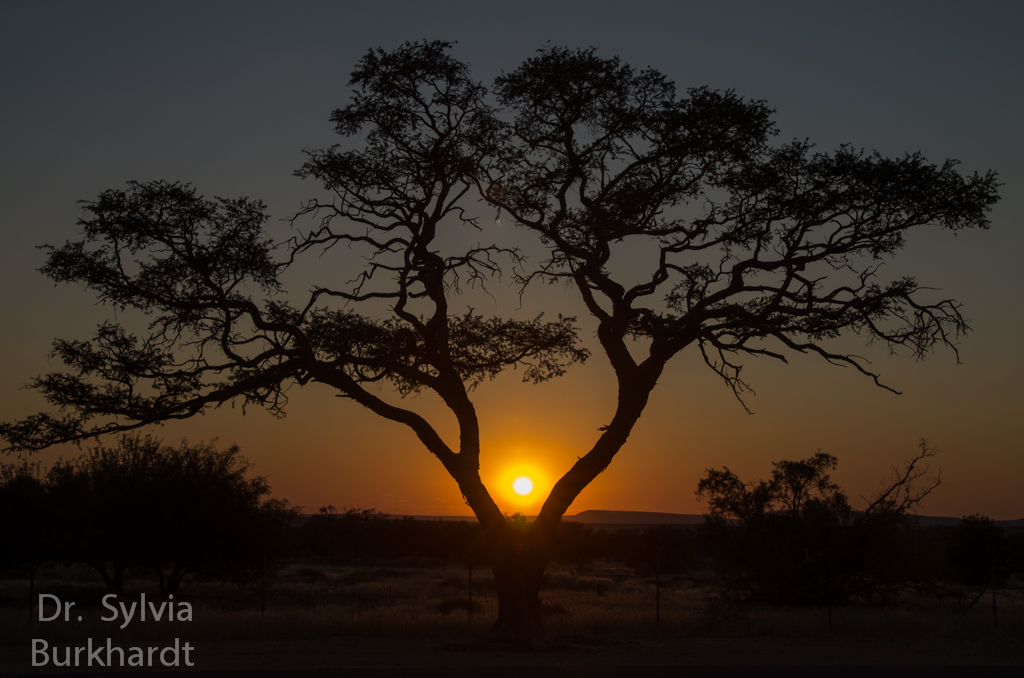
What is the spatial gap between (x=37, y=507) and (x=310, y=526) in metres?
35.1

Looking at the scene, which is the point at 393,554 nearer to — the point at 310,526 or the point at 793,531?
the point at 310,526

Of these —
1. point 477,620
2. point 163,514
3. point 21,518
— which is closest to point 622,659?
point 477,620

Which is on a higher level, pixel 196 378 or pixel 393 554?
pixel 196 378

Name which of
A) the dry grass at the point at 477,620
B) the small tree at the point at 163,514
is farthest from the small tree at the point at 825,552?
the small tree at the point at 163,514

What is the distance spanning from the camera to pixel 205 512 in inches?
882

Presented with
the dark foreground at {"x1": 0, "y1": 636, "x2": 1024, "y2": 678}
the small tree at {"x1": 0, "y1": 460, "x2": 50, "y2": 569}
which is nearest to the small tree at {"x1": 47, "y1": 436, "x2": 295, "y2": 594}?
the small tree at {"x1": 0, "y1": 460, "x2": 50, "y2": 569}

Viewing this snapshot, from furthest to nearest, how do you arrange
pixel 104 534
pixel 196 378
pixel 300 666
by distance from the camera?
1. pixel 104 534
2. pixel 196 378
3. pixel 300 666

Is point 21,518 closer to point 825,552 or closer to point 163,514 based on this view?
point 163,514

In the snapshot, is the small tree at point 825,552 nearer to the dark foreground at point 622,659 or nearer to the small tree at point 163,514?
the dark foreground at point 622,659

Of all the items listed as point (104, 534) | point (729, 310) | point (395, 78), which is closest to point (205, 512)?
point (104, 534)

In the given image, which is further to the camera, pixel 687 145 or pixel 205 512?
pixel 205 512

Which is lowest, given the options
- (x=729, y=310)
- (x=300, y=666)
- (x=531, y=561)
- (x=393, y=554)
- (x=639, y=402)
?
(x=393, y=554)

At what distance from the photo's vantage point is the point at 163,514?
21.8 m

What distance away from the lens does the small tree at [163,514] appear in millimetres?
21541
